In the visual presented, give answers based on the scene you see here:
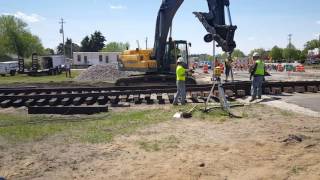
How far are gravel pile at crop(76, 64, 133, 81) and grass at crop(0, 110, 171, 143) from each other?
2308cm

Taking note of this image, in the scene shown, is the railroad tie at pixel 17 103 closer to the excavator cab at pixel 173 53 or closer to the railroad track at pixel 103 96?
the railroad track at pixel 103 96

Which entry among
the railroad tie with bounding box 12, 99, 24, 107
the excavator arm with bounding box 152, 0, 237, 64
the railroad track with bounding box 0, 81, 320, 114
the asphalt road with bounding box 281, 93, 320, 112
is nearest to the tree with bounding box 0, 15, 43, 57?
the excavator arm with bounding box 152, 0, 237, 64

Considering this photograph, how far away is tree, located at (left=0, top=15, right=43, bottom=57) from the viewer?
109375mm

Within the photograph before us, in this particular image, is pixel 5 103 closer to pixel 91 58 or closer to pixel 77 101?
pixel 77 101

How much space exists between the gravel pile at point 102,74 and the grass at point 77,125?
909 inches

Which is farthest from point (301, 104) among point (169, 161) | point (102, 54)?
point (102, 54)

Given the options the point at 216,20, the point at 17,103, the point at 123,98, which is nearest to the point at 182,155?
the point at 123,98

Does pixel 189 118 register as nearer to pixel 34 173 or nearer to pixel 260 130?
pixel 260 130

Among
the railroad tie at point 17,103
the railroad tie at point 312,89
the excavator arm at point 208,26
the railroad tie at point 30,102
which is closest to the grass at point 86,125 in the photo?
the railroad tie at point 30,102

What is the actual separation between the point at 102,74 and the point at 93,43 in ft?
311

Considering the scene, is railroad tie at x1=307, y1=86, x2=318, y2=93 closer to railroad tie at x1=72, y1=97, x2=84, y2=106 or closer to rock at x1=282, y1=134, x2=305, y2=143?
railroad tie at x1=72, y1=97, x2=84, y2=106

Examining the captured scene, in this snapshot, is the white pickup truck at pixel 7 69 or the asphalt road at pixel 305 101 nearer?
the asphalt road at pixel 305 101

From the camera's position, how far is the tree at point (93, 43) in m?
131

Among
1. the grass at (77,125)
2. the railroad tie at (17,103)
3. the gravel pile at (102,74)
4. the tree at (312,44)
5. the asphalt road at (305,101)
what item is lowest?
the grass at (77,125)
